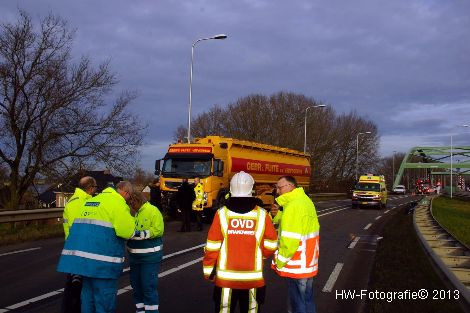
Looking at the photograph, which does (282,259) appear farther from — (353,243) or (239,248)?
(353,243)

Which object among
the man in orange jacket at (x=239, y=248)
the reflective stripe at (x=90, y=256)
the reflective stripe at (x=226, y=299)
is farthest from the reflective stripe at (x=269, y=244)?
the reflective stripe at (x=90, y=256)

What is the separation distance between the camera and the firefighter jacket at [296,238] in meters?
4.53

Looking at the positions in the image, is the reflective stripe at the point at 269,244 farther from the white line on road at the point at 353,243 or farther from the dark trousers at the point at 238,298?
the white line on road at the point at 353,243

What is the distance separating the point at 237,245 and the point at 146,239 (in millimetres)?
1550

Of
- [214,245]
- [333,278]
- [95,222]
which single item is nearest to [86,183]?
[95,222]

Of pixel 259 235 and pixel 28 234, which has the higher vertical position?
pixel 259 235

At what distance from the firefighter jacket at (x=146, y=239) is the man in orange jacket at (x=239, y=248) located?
1277 mm

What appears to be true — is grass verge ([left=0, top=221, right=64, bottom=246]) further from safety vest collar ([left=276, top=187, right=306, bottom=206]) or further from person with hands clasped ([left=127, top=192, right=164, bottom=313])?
safety vest collar ([left=276, top=187, right=306, bottom=206])

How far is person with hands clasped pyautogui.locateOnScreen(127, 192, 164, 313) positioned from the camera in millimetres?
5238

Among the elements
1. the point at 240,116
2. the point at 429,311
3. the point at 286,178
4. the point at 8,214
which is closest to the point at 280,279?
the point at 429,311

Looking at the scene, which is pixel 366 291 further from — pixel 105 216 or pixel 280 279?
pixel 105 216

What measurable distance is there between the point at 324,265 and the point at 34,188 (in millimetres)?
15482

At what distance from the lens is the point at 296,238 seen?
4535 mm

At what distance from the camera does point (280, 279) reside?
8.62m
